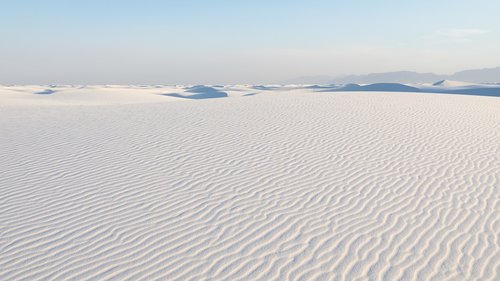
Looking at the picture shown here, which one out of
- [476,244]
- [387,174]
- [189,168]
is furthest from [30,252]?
[387,174]

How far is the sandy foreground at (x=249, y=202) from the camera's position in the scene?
4.92 metres

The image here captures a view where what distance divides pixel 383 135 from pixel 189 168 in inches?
229

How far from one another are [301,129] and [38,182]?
719cm

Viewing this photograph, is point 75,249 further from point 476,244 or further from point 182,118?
point 182,118

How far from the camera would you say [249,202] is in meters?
A: 6.70

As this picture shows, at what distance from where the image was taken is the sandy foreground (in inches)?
194

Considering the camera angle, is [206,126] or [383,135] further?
[206,126]

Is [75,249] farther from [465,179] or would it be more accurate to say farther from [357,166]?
[465,179]

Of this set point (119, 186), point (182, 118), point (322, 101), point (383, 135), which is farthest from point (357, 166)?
point (322, 101)

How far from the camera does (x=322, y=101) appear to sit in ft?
62.8

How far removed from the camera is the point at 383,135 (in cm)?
1156

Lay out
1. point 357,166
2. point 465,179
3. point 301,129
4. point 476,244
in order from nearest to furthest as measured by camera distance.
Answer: point 476,244 → point 465,179 → point 357,166 → point 301,129

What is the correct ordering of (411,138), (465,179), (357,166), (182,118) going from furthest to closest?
(182,118) < (411,138) < (357,166) < (465,179)

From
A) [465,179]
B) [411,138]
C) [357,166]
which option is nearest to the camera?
[465,179]
